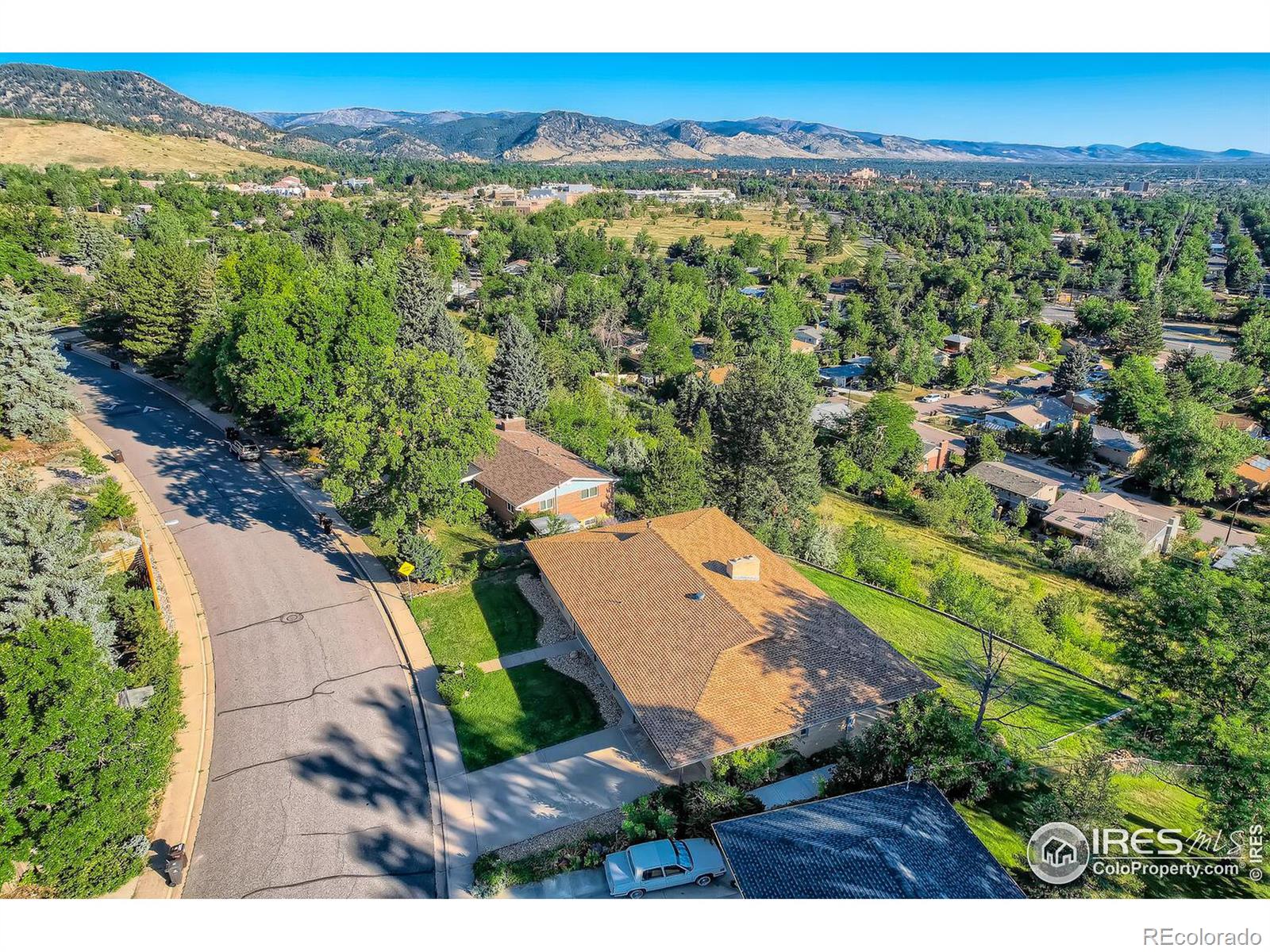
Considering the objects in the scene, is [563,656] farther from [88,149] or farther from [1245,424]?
[88,149]

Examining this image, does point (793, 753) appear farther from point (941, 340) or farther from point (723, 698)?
point (941, 340)

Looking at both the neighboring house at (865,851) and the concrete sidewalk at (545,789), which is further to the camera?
the concrete sidewalk at (545,789)

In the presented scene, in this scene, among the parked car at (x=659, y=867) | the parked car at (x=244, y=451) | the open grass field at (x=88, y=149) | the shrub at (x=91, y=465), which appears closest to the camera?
the parked car at (x=659, y=867)

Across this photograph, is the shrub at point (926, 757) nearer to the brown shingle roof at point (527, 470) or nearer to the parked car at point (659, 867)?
the parked car at point (659, 867)

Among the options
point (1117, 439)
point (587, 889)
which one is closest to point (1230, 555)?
point (1117, 439)

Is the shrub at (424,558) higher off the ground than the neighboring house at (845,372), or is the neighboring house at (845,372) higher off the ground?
the shrub at (424,558)

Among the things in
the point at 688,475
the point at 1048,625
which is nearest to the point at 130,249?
the point at 688,475

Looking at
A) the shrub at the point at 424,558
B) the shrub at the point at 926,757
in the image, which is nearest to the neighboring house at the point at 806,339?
the shrub at the point at 424,558
